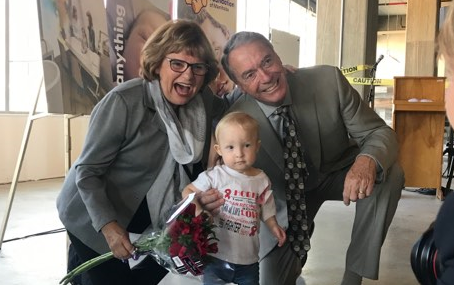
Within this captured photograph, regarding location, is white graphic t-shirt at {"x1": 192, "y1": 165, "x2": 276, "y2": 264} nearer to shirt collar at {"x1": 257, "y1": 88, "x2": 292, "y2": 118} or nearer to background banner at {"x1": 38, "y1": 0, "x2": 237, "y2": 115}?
shirt collar at {"x1": 257, "y1": 88, "x2": 292, "y2": 118}

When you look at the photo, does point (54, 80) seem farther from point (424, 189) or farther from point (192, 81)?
point (424, 189)

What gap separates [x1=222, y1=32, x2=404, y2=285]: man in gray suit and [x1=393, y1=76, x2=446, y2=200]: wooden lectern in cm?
307

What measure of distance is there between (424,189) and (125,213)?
448 centimetres

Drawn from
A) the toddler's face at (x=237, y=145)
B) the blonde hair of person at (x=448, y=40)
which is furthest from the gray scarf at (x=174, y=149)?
the blonde hair of person at (x=448, y=40)

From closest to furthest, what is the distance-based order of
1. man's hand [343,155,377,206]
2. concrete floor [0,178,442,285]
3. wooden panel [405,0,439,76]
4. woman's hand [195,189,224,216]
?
1. woman's hand [195,189,224,216]
2. man's hand [343,155,377,206]
3. concrete floor [0,178,442,285]
4. wooden panel [405,0,439,76]

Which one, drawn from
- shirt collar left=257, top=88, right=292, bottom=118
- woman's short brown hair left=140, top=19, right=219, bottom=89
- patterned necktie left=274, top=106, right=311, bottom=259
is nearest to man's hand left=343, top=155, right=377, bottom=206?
patterned necktie left=274, top=106, right=311, bottom=259

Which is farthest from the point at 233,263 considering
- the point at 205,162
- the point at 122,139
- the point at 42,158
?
the point at 42,158

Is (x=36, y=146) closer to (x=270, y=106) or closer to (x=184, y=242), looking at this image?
(x=270, y=106)

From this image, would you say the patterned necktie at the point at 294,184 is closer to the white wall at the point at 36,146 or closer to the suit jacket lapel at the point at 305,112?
the suit jacket lapel at the point at 305,112

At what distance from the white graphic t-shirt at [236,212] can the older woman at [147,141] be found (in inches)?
5.0

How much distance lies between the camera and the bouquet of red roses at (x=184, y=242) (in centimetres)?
147

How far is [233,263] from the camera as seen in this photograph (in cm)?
171

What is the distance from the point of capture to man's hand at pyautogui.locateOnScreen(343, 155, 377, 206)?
177cm

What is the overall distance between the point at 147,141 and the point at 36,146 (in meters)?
4.73
